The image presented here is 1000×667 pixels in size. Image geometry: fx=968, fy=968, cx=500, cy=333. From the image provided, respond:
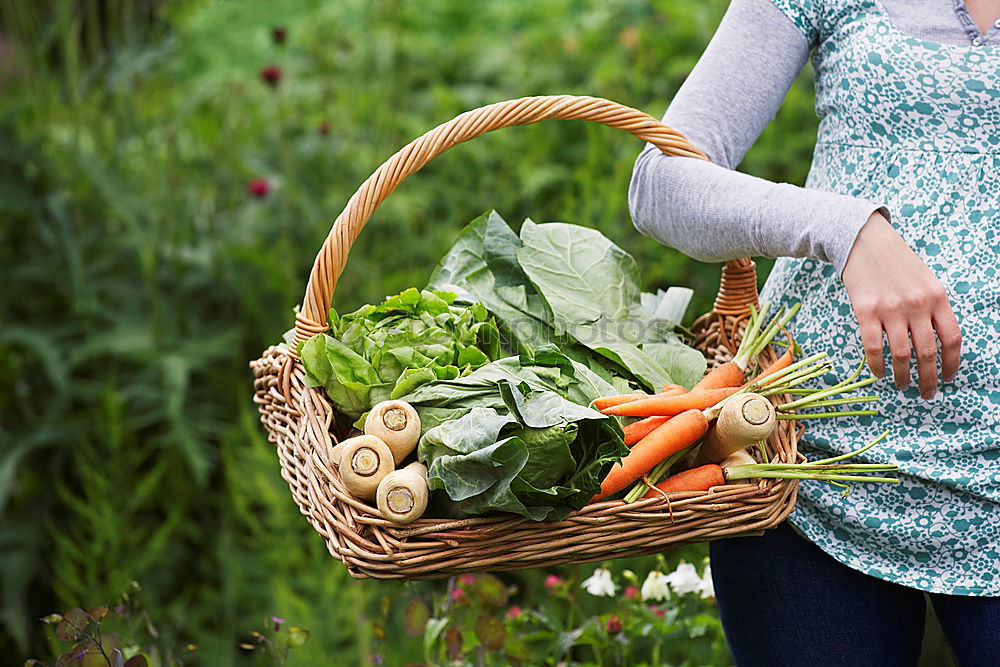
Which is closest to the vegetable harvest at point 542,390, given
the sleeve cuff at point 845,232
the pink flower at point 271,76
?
the sleeve cuff at point 845,232

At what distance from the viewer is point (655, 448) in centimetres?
102

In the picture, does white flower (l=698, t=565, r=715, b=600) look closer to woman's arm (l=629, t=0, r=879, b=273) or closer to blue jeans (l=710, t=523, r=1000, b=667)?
blue jeans (l=710, t=523, r=1000, b=667)

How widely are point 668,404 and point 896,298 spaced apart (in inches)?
10.5

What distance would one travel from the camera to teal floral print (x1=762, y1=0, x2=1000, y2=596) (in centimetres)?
104

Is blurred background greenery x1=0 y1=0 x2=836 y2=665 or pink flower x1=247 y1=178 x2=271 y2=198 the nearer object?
blurred background greenery x1=0 y1=0 x2=836 y2=665

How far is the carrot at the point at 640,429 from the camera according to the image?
1.06 meters

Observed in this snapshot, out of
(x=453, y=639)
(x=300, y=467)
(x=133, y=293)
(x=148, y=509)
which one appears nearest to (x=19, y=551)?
(x=148, y=509)

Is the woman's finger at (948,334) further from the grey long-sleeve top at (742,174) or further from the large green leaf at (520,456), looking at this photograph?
the large green leaf at (520,456)

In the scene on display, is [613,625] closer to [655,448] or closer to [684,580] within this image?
[684,580]

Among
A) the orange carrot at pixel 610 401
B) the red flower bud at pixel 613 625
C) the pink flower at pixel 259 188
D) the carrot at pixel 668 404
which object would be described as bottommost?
the red flower bud at pixel 613 625

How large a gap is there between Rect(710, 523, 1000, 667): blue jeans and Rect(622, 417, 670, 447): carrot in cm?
22

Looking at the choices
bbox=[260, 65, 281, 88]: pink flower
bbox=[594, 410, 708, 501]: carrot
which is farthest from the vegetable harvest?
bbox=[260, 65, 281, 88]: pink flower

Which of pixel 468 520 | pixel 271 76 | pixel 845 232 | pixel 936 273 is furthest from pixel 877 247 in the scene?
pixel 271 76

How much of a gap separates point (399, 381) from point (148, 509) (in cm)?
174
